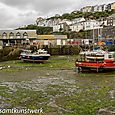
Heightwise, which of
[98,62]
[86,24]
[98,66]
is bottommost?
[98,66]

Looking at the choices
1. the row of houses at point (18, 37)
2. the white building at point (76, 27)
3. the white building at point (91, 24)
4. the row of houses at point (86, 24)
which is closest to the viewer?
the row of houses at point (18, 37)

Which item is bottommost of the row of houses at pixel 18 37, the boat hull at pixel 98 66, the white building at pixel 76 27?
the boat hull at pixel 98 66

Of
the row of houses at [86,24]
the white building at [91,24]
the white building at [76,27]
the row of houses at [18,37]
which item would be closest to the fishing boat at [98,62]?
the row of houses at [18,37]

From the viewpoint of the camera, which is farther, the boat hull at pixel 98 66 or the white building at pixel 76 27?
the white building at pixel 76 27

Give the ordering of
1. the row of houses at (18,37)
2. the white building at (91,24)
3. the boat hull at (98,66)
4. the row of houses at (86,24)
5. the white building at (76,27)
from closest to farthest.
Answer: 1. the boat hull at (98,66)
2. the row of houses at (18,37)
3. the row of houses at (86,24)
4. the white building at (91,24)
5. the white building at (76,27)

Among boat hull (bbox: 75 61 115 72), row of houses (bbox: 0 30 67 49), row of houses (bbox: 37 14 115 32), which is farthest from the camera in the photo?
row of houses (bbox: 37 14 115 32)

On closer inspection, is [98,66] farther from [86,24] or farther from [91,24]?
[86,24]

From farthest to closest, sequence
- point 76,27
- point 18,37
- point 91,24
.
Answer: point 76,27 → point 91,24 → point 18,37

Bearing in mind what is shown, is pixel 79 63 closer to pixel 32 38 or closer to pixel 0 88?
pixel 0 88

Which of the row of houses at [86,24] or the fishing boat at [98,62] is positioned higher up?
the row of houses at [86,24]

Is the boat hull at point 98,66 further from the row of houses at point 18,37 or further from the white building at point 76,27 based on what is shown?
the white building at point 76,27

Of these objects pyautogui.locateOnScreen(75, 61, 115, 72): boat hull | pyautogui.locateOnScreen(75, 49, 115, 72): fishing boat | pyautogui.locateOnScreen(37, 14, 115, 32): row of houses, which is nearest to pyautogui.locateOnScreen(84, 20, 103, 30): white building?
pyautogui.locateOnScreen(37, 14, 115, 32): row of houses

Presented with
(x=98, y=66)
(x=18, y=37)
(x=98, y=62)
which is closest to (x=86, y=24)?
(x=18, y=37)

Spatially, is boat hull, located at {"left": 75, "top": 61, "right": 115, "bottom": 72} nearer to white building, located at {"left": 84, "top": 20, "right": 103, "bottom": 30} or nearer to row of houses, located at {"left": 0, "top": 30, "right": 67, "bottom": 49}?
row of houses, located at {"left": 0, "top": 30, "right": 67, "bottom": 49}
